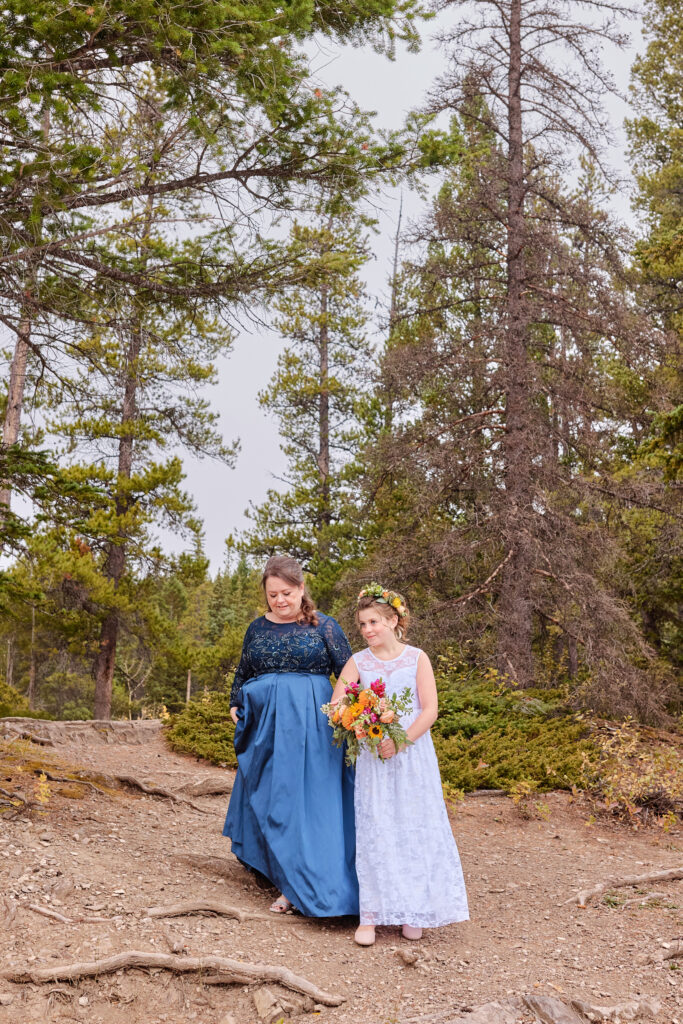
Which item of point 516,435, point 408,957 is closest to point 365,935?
point 408,957

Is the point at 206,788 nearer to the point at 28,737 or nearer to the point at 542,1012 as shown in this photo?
the point at 28,737

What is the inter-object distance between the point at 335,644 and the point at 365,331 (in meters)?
15.9

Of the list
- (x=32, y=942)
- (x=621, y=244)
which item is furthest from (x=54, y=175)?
(x=621, y=244)

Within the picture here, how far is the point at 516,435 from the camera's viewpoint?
11602mm

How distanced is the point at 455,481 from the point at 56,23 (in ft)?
26.1

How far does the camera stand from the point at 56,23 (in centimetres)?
501

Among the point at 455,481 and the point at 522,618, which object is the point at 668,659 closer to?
the point at 522,618

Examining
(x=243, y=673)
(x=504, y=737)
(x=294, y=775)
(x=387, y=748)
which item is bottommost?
(x=504, y=737)

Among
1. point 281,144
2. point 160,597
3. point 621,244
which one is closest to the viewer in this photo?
point 281,144

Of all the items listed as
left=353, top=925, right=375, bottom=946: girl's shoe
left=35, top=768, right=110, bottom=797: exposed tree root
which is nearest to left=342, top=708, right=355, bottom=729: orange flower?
left=353, top=925, right=375, bottom=946: girl's shoe

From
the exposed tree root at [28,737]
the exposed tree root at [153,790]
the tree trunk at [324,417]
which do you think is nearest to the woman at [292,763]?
the exposed tree root at [153,790]

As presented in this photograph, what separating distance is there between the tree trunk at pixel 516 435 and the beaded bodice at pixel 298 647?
6362 millimetres

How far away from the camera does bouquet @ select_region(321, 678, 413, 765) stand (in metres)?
4.20

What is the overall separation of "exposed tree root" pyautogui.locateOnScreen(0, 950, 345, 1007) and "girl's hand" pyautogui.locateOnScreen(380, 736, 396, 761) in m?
1.08
